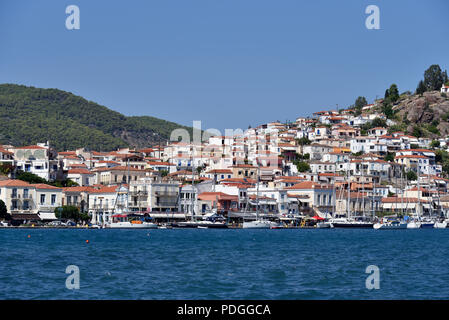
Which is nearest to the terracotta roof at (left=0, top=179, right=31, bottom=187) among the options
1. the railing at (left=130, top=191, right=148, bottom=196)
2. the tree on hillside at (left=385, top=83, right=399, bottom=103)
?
the railing at (left=130, top=191, right=148, bottom=196)

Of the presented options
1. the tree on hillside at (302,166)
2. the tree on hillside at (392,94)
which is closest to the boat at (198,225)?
the tree on hillside at (302,166)

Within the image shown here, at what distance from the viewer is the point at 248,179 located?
101 m

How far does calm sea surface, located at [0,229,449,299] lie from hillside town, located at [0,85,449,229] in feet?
129

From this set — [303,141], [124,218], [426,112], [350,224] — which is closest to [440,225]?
[350,224]

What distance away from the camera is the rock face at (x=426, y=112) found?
15612 centimetres

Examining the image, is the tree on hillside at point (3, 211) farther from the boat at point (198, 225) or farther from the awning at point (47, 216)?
the boat at point (198, 225)

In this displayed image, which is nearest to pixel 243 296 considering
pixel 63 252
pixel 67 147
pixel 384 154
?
pixel 63 252

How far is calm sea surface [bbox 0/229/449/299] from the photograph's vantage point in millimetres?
23594

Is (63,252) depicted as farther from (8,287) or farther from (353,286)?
(353,286)

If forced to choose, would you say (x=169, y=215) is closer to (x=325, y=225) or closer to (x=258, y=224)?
(x=258, y=224)

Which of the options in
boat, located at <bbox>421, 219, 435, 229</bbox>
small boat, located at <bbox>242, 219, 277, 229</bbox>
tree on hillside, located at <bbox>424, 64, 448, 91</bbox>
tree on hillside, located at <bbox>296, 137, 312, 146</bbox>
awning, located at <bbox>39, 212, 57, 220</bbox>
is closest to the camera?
awning, located at <bbox>39, 212, 57, 220</bbox>

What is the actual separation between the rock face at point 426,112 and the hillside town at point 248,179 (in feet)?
32.2

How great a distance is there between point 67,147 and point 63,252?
124332 mm

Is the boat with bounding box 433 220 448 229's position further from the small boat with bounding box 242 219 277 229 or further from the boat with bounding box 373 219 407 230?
the small boat with bounding box 242 219 277 229
